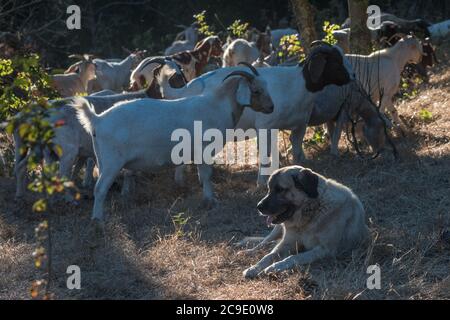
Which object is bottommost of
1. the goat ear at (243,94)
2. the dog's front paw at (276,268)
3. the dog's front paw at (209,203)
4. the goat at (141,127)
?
the dog's front paw at (276,268)

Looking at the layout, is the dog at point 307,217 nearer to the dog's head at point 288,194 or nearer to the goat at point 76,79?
the dog's head at point 288,194

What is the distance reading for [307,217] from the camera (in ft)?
23.9

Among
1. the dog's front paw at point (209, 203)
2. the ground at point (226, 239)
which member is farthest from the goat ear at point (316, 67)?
the dog's front paw at point (209, 203)

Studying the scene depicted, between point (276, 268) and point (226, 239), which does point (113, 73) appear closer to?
point (226, 239)

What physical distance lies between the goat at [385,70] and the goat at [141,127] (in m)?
3.01

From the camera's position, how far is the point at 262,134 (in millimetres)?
10609

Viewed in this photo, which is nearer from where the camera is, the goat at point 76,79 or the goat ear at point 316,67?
the goat ear at point 316,67

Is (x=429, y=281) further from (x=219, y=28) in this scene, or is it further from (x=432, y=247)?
(x=219, y=28)

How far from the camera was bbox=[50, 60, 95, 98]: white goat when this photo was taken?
15.6 meters

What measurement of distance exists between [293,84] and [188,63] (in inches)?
199

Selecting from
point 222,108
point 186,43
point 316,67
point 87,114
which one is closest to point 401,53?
point 316,67

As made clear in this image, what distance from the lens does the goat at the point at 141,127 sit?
9039 mm
